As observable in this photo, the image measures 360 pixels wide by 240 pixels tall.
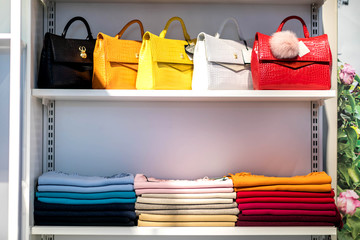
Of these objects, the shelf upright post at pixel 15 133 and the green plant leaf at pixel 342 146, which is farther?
the green plant leaf at pixel 342 146

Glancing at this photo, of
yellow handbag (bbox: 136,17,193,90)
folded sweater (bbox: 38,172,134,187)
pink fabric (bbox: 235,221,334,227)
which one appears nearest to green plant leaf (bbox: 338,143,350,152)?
pink fabric (bbox: 235,221,334,227)

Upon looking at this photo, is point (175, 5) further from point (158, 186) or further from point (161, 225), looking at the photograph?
point (161, 225)

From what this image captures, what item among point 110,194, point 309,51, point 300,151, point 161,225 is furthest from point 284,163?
point 110,194

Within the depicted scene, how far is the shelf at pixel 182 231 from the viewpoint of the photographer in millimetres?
1543

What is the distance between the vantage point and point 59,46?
1575 millimetres

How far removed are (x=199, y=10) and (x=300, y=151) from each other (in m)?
0.82

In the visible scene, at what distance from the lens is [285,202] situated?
158 cm

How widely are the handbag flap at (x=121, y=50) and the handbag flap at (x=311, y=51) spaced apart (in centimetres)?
51

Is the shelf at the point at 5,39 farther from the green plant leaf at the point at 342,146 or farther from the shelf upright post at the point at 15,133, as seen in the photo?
the green plant leaf at the point at 342,146

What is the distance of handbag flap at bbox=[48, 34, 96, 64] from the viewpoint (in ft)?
5.13

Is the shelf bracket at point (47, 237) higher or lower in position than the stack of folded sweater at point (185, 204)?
lower

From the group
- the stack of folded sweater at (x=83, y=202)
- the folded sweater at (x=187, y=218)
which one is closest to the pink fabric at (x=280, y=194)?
the folded sweater at (x=187, y=218)

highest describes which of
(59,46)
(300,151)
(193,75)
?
(59,46)

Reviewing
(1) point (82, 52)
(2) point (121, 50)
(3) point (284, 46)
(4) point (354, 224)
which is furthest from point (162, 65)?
(4) point (354, 224)
